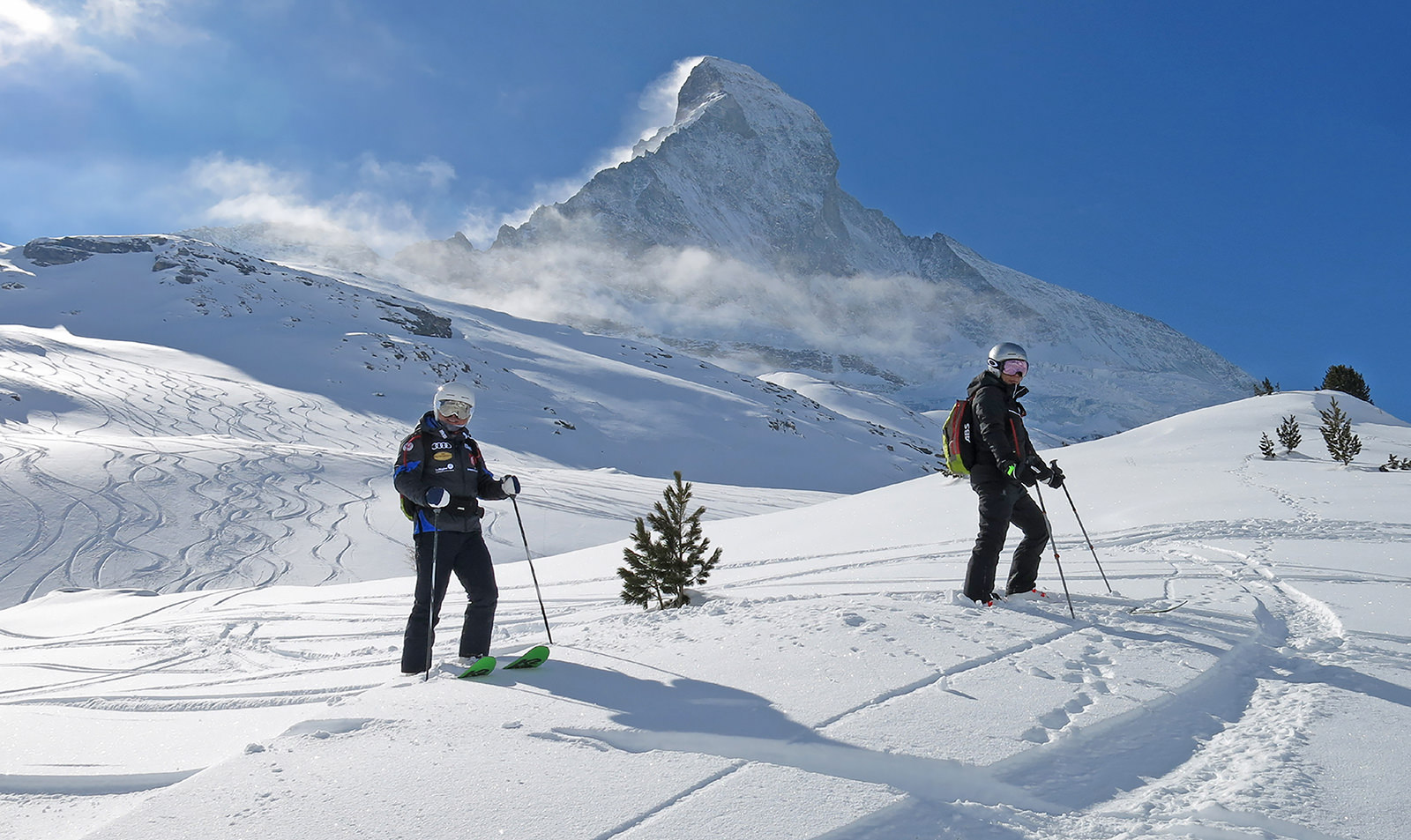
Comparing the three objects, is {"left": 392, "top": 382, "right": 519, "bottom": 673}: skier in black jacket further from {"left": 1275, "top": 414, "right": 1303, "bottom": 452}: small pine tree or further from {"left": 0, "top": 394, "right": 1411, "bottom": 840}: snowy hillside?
{"left": 1275, "top": 414, "right": 1303, "bottom": 452}: small pine tree

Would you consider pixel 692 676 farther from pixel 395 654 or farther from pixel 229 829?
pixel 395 654

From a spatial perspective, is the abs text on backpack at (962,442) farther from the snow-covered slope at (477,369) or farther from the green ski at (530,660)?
the snow-covered slope at (477,369)

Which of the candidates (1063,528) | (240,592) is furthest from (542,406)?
(1063,528)

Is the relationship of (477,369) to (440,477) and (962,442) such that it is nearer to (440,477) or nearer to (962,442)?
(440,477)

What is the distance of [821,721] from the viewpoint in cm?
321

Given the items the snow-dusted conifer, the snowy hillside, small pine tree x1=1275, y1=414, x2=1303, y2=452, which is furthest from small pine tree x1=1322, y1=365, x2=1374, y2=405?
the snowy hillside

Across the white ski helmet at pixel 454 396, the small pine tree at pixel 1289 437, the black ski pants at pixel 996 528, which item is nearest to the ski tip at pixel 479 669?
the white ski helmet at pixel 454 396

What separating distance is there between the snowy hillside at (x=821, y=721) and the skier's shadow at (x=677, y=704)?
18 mm

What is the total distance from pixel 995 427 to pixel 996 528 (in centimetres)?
75

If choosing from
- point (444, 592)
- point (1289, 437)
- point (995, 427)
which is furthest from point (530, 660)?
point (1289, 437)

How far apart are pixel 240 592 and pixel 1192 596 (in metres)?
14.1

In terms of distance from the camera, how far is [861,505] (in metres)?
14.4

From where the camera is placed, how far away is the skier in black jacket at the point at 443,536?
511cm

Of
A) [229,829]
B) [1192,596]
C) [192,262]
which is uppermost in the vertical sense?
[192,262]
